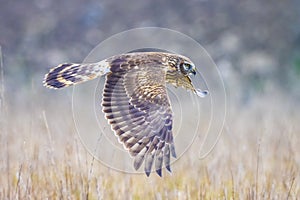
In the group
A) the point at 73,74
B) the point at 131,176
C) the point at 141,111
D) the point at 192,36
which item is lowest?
the point at 131,176

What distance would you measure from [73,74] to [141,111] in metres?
0.42

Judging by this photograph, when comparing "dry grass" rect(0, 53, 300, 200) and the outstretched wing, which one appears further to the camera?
"dry grass" rect(0, 53, 300, 200)

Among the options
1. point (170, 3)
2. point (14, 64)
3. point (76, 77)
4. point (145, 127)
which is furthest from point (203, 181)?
point (170, 3)

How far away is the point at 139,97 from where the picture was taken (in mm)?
3139

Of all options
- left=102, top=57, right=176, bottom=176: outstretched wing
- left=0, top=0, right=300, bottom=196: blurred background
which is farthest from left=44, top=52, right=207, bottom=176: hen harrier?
left=0, top=0, right=300, bottom=196: blurred background

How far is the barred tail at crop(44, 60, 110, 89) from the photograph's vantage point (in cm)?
325

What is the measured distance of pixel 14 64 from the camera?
8789 mm

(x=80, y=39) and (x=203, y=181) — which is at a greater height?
(x=80, y=39)

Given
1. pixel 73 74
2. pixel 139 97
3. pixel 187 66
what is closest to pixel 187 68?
pixel 187 66

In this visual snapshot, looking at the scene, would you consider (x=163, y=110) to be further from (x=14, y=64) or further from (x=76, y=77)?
(x=14, y=64)

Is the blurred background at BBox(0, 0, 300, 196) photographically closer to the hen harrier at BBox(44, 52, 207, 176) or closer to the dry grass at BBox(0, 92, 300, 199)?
the dry grass at BBox(0, 92, 300, 199)

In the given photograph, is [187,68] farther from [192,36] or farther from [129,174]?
[192,36]

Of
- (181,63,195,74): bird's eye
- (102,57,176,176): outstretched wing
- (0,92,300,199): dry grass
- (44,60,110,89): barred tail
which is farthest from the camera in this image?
(181,63,195,74): bird's eye

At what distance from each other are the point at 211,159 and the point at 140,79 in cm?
121
